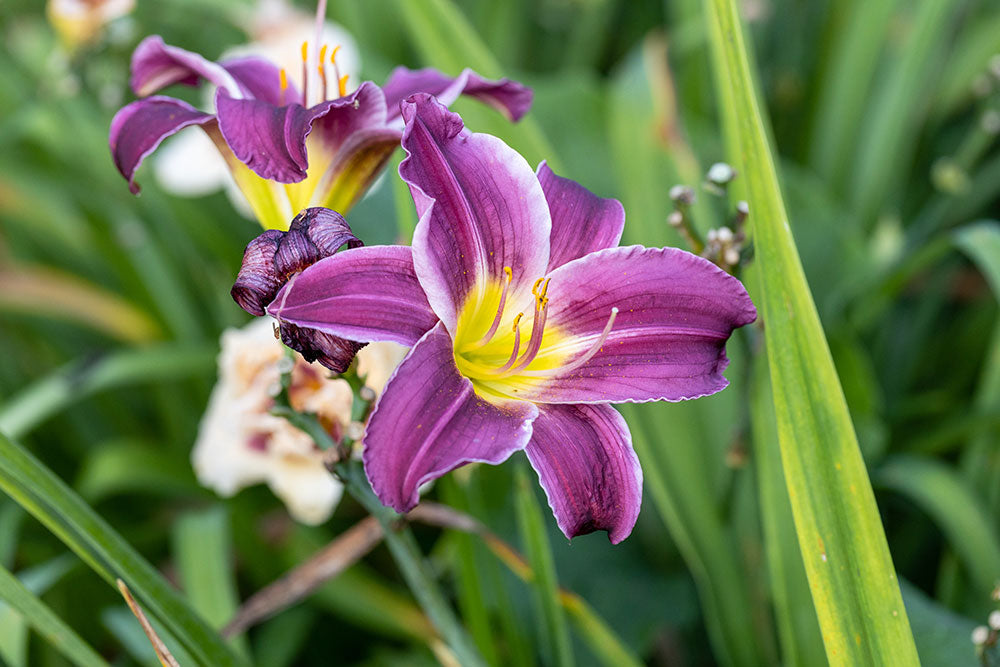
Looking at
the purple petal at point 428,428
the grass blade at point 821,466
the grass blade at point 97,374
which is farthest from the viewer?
the grass blade at point 97,374

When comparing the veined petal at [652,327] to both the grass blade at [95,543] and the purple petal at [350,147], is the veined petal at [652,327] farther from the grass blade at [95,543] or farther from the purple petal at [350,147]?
the grass blade at [95,543]

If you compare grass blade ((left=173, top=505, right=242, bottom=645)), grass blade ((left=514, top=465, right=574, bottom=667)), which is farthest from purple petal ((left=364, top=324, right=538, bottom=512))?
grass blade ((left=173, top=505, right=242, bottom=645))

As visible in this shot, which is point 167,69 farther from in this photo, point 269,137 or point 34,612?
point 34,612

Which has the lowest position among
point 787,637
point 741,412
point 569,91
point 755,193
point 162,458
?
point 162,458

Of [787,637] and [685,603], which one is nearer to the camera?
[787,637]

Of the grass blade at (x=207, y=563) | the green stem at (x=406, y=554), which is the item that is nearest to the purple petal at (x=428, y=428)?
the green stem at (x=406, y=554)

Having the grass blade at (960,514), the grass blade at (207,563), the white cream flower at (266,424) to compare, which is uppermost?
the white cream flower at (266,424)

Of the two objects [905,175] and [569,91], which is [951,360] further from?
[569,91]

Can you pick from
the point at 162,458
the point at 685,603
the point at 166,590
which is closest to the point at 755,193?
the point at 166,590
